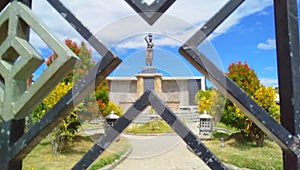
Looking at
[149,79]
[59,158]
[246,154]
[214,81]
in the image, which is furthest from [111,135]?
[246,154]

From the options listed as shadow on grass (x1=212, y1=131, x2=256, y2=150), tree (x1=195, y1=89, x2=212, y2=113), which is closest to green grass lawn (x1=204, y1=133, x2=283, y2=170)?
shadow on grass (x1=212, y1=131, x2=256, y2=150)

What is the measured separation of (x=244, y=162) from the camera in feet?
14.6

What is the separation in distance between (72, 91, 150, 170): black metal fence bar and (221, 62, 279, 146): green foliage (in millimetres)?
5423

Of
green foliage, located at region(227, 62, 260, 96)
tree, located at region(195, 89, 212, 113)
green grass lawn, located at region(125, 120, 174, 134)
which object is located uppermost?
green foliage, located at region(227, 62, 260, 96)

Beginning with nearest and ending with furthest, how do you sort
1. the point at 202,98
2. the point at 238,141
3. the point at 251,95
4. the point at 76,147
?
the point at 202,98
the point at 76,147
the point at 251,95
the point at 238,141

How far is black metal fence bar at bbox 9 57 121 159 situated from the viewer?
617mm

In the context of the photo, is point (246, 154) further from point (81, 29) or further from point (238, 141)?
point (81, 29)

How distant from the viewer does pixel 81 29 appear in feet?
2.10

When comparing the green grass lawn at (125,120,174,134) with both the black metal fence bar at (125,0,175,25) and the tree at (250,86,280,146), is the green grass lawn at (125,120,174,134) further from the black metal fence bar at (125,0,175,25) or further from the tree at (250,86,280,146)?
the tree at (250,86,280,146)

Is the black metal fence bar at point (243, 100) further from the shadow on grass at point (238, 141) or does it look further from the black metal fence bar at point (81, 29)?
the shadow on grass at point (238, 141)

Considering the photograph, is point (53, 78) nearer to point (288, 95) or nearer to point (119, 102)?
point (288, 95)

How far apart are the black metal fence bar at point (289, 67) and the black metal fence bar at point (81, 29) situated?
1.44 feet

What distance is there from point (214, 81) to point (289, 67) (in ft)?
0.62

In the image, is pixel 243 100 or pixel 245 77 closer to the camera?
pixel 243 100
